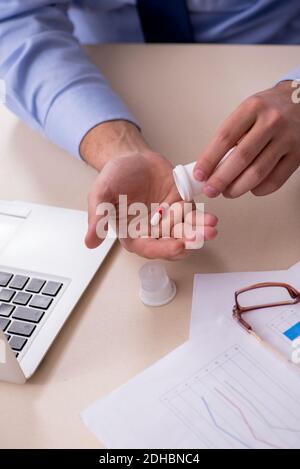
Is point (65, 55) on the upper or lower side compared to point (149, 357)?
upper

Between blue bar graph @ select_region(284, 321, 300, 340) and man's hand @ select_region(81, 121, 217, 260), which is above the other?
man's hand @ select_region(81, 121, 217, 260)

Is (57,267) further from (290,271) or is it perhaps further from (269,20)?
(269,20)

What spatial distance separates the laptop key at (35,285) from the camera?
2.21 ft

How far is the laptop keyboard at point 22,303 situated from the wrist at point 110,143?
0.22m

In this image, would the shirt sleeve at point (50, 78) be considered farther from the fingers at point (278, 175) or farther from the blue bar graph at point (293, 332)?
the blue bar graph at point (293, 332)

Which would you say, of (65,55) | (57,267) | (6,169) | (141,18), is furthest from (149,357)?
(141,18)

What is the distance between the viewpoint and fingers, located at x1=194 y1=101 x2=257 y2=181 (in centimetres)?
64

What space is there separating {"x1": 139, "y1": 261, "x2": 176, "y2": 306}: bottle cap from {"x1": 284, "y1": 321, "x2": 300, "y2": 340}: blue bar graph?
14cm

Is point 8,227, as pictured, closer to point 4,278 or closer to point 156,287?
point 4,278

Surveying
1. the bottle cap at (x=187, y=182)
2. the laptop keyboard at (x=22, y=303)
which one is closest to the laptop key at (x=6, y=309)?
the laptop keyboard at (x=22, y=303)

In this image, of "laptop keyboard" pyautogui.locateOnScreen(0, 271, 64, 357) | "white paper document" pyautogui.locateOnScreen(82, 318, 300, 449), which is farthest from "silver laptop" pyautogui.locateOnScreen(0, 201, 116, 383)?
"white paper document" pyautogui.locateOnScreen(82, 318, 300, 449)

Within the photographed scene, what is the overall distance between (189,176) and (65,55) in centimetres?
42

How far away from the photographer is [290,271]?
2.19 feet

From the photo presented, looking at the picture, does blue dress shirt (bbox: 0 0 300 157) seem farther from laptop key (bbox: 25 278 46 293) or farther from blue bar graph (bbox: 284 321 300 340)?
blue bar graph (bbox: 284 321 300 340)
